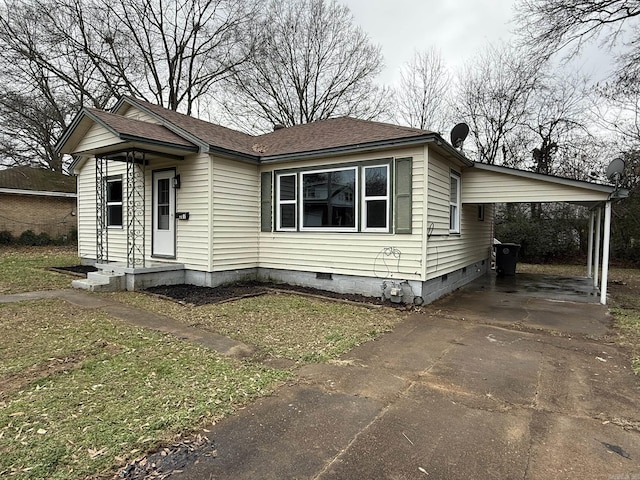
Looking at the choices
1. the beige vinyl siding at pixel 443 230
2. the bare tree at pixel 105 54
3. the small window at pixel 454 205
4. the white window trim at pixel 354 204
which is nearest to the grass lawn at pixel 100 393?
the white window trim at pixel 354 204

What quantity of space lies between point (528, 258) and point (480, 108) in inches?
340

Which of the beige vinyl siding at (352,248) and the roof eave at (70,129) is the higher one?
the roof eave at (70,129)

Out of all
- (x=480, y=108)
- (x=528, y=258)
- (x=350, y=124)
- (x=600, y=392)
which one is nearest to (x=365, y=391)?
(x=600, y=392)

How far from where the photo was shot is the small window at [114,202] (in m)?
10.4

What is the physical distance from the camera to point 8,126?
70.4 ft

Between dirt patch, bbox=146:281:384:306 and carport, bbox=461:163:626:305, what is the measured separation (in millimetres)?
3798

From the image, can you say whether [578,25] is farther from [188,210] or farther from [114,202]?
[114,202]

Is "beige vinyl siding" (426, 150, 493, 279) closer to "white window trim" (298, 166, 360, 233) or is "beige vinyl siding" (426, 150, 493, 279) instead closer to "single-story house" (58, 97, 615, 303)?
"single-story house" (58, 97, 615, 303)

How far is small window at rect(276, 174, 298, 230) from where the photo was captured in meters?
8.95

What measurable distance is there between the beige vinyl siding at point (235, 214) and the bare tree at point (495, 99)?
52.5 feet

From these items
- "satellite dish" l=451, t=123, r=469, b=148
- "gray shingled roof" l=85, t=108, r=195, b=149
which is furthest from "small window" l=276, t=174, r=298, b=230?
"satellite dish" l=451, t=123, r=469, b=148

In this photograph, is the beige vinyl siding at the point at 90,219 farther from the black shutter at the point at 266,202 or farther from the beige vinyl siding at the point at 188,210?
the black shutter at the point at 266,202

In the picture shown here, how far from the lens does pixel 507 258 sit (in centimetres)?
1245

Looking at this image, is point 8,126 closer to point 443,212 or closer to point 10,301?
point 10,301
